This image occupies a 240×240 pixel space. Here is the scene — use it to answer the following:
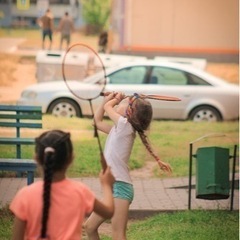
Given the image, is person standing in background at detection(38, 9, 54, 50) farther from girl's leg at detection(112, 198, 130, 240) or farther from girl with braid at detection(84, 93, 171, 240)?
girl's leg at detection(112, 198, 130, 240)

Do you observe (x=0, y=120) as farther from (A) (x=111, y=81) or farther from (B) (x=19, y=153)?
(A) (x=111, y=81)

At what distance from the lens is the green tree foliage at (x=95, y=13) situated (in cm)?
693

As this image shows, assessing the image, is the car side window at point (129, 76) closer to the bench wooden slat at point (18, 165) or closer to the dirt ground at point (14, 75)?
the dirt ground at point (14, 75)

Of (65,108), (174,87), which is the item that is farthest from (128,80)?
(65,108)

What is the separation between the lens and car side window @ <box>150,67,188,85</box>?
716cm

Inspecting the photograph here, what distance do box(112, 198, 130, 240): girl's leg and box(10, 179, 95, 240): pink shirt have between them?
1.11m

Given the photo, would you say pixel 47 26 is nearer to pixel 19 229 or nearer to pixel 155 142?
pixel 155 142

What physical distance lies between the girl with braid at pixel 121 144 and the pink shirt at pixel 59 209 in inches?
44.2

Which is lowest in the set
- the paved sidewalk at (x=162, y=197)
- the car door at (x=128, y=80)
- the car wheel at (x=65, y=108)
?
the paved sidewalk at (x=162, y=197)

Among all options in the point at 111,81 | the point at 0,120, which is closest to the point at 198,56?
the point at 111,81

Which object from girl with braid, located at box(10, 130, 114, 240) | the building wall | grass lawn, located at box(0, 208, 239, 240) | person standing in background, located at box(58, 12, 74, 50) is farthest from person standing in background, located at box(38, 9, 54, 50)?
girl with braid, located at box(10, 130, 114, 240)

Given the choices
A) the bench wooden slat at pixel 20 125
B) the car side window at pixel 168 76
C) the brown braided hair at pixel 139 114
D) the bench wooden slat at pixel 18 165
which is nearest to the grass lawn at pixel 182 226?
the bench wooden slat at pixel 18 165

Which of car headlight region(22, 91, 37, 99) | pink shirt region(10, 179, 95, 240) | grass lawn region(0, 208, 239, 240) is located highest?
→ car headlight region(22, 91, 37, 99)

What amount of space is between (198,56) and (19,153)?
282 cm
